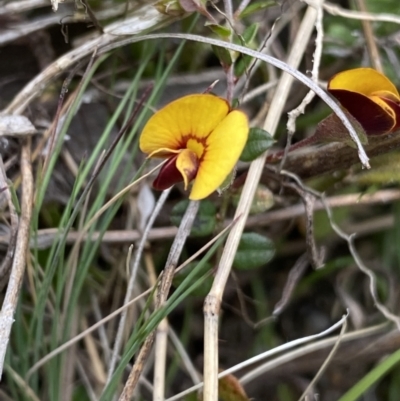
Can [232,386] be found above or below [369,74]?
below

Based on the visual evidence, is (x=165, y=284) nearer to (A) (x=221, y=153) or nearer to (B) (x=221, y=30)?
(A) (x=221, y=153)

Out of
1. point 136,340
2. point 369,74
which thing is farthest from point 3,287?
point 369,74

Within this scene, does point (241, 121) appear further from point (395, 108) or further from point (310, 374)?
point (310, 374)

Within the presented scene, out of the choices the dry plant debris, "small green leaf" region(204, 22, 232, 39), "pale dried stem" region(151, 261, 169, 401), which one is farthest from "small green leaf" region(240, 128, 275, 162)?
"pale dried stem" region(151, 261, 169, 401)

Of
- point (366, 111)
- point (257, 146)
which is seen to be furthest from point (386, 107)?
point (257, 146)

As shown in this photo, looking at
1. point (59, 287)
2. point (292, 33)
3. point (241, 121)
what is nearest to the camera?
point (241, 121)

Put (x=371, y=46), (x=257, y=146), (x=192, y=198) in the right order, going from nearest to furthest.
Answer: (x=192, y=198) → (x=257, y=146) → (x=371, y=46)

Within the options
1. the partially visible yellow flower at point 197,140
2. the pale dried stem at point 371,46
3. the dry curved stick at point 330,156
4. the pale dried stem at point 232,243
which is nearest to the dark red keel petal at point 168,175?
the partially visible yellow flower at point 197,140

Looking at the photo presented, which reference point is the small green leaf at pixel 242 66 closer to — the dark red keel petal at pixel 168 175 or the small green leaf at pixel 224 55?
the small green leaf at pixel 224 55
